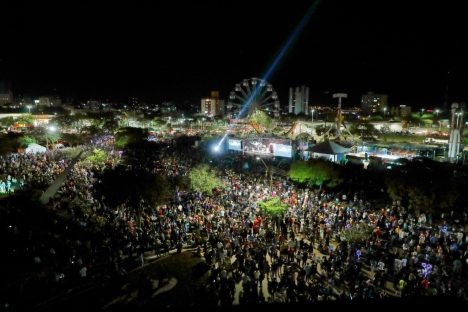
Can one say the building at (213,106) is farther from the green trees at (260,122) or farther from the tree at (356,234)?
the tree at (356,234)

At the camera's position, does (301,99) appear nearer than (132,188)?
No

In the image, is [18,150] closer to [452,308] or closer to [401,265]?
[401,265]

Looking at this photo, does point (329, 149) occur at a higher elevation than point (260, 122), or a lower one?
lower

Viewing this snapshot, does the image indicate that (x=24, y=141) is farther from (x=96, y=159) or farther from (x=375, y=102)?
(x=375, y=102)

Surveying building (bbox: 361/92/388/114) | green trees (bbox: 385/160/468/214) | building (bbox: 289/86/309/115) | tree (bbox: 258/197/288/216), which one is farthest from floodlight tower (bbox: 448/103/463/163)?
building (bbox: 361/92/388/114)

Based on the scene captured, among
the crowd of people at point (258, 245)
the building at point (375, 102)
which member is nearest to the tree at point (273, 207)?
the crowd of people at point (258, 245)

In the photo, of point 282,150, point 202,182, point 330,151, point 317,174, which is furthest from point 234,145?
point 202,182
